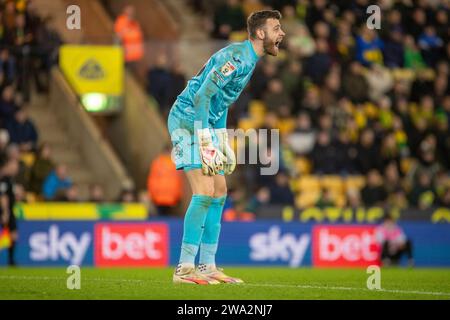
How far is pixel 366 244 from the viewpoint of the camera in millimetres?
21266

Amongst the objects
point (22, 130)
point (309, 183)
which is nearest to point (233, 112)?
point (309, 183)

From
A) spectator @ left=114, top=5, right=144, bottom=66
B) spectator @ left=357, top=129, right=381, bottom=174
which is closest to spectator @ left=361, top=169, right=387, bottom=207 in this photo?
spectator @ left=357, top=129, right=381, bottom=174

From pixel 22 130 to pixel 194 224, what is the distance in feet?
35.1

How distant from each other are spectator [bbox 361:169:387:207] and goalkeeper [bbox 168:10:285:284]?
37.6 ft

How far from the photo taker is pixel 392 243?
822 inches

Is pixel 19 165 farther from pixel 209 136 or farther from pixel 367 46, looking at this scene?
pixel 209 136

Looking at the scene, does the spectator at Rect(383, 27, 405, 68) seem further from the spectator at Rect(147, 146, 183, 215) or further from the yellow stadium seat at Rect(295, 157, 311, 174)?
the spectator at Rect(147, 146, 183, 215)

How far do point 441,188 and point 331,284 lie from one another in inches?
463

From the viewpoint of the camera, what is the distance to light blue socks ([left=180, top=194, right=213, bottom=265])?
35.3 ft

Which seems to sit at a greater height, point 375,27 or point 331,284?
point 375,27

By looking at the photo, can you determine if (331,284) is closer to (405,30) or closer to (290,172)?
(290,172)

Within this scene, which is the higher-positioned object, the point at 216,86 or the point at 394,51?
the point at 394,51

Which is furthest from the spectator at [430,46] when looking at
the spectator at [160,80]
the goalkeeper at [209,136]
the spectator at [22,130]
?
the goalkeeper at [209,136]
